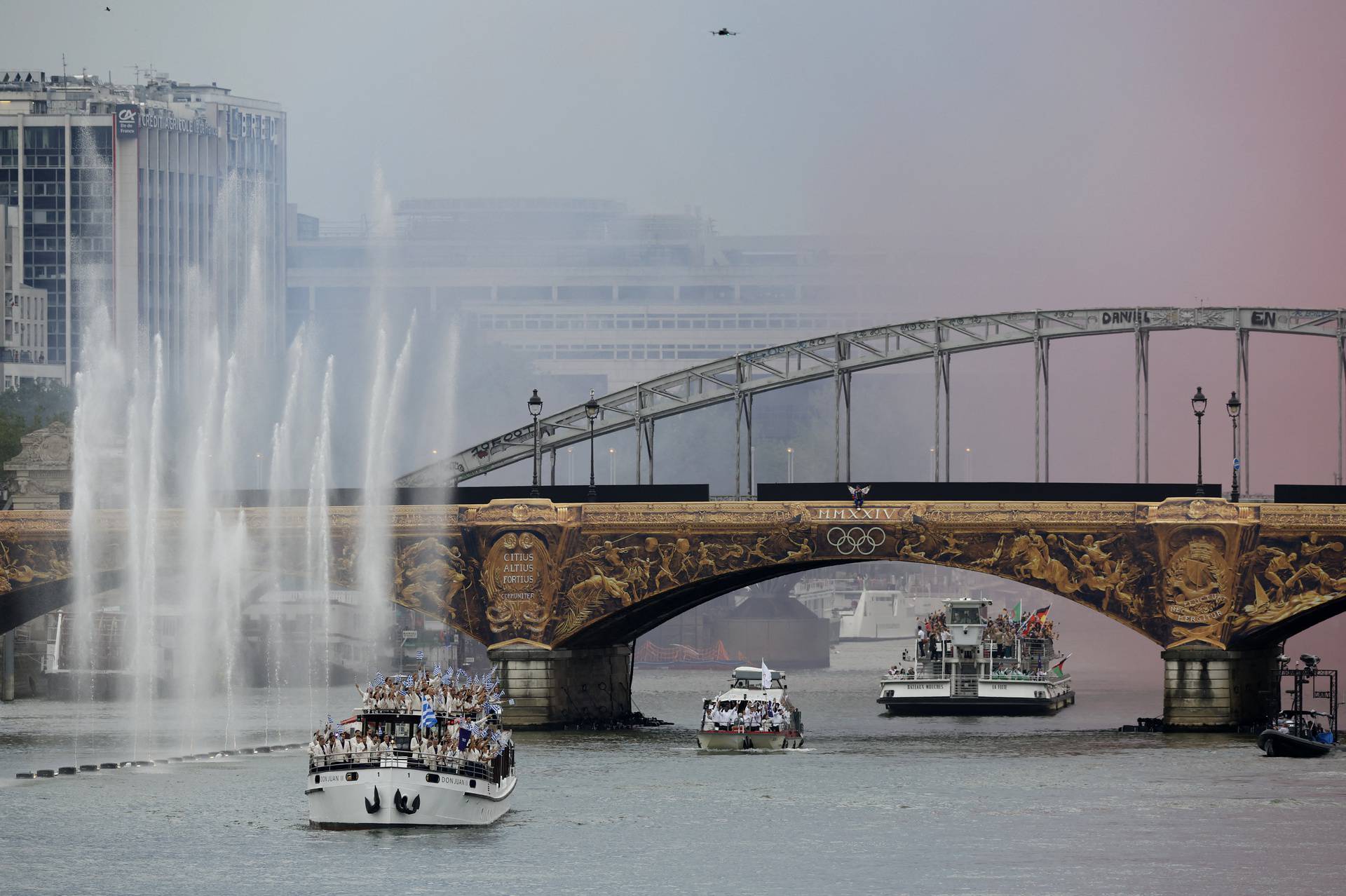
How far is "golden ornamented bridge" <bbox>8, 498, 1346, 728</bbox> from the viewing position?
103875 millimetres

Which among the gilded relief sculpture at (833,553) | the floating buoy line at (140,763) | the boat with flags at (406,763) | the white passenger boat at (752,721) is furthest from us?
the gilded relief sculpture at (833,553)

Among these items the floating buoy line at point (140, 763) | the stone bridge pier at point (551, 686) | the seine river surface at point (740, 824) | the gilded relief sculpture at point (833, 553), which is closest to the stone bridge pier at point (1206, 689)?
the gilded relief sculpture at point (833, 553)

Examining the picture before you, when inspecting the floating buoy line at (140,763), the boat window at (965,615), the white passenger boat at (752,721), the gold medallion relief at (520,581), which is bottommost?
the floating buoy line at (140,763)

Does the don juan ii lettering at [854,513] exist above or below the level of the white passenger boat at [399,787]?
above

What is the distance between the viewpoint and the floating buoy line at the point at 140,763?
9300 centimetres

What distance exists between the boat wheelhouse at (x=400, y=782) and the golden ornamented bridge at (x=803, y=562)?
3288 cm

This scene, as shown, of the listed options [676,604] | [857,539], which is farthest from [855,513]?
[676,604]

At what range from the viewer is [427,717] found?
74.0m

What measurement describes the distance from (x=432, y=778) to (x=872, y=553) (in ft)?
118

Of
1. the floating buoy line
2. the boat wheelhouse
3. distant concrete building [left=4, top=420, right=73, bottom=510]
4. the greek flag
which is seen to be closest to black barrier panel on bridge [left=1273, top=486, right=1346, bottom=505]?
the floating buoy line

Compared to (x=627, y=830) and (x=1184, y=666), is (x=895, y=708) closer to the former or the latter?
(x=1184, y=666)

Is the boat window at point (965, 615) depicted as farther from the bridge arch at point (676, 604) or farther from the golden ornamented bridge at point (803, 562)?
the golden ornamented bridge at point (803, 562)

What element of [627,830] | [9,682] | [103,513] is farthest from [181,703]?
[627,830]

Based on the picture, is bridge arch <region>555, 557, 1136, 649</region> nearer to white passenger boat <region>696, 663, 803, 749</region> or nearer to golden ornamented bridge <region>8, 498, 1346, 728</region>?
golden ornamented bridge <region>8, 498, 1346, 728</region>
